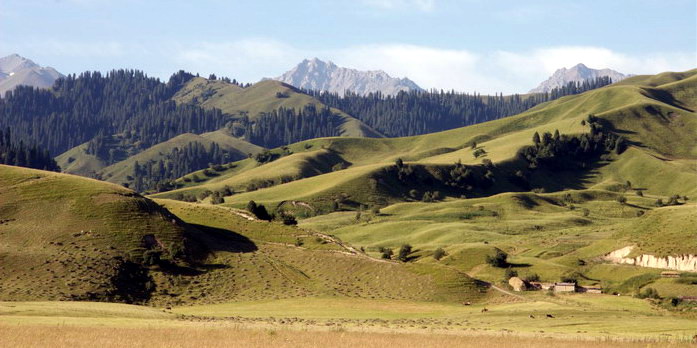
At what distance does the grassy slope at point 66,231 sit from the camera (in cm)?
9188

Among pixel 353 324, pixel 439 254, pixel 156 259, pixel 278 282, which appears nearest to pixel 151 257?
pixel 156 259

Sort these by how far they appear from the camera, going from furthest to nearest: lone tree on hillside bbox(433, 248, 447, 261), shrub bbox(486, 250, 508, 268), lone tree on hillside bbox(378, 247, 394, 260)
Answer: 1. lone tree on hillside bbox(433, 248, 447, 261)
2. shrub bbox(486, 250, 508, 268)
3. lone tree on hillside bbox(378, 247, 394, 260)

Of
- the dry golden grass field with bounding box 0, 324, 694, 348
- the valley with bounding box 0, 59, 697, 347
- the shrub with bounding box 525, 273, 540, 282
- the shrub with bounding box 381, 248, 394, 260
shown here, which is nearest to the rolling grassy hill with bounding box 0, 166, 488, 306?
the valley with bounding box 0, 59, 697, 347

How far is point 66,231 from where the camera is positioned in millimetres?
107188

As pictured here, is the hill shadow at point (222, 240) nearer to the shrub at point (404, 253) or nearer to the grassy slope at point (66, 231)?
the grassy slope at point (66, 231)

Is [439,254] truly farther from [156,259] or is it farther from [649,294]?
[156,259]

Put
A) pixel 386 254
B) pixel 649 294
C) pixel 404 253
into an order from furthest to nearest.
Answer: pixel 404 253
pixel 386 254
pixel 649 294

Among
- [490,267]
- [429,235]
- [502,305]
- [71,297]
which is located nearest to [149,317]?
[71,297]

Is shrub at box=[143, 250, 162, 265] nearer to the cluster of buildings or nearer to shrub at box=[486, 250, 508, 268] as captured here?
the cluster of buildings

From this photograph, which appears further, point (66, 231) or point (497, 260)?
point (497, 260)

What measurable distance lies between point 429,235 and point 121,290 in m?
103

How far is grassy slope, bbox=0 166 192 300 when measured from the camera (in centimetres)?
9188

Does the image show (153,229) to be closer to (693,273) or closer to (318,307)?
(318,307)

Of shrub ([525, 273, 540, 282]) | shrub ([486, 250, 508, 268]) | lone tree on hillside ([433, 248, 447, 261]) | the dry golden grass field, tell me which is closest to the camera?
the dry golden grass field
